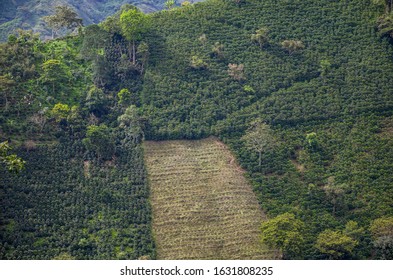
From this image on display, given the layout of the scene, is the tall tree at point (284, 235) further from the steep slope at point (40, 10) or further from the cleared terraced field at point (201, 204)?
the steep slope at point (40, 10)

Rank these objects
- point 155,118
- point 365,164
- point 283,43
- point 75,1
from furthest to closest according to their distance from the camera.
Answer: point 75,1 → point 283,43 → point 155,118 → point 365,164

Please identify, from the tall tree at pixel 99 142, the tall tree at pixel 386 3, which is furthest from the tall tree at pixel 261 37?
the tall tree at pixel 99 142

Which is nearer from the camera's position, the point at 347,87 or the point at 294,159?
the point at 294,159

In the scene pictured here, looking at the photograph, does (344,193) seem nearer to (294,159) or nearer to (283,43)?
(294,159)

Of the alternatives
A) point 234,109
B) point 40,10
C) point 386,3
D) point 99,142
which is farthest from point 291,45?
point 40,10

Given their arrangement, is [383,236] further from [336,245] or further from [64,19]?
[64,19]

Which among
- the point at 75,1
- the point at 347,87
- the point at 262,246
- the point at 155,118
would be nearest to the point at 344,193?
the point at 262,246
